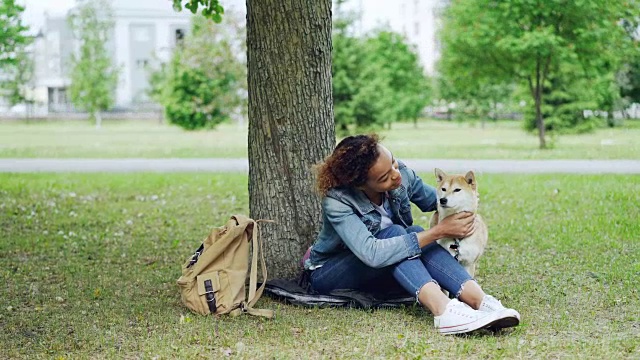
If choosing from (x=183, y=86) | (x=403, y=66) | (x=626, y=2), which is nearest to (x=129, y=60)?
(x=403, y=66)

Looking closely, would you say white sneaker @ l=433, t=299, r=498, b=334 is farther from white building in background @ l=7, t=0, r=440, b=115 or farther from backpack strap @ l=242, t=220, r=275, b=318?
white building in background @ l=7, t=0, r=440, b=115

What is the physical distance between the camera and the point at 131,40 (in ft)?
218

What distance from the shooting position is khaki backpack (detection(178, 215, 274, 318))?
18.5ft

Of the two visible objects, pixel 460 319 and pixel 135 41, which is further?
pixel 135 41

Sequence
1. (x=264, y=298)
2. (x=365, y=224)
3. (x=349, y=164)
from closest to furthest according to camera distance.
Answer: (x=349, y=164), (x=365, y=224), (x=264, y=298)

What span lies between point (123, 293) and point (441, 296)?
262cm

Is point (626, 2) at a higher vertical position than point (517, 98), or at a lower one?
higher

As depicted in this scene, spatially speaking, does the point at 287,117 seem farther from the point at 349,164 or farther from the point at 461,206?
the point at 461,206

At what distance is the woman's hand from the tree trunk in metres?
1.45

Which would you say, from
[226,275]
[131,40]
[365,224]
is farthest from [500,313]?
[131,40]

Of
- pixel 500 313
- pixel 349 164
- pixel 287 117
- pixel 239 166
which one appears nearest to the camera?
pixel 500 313

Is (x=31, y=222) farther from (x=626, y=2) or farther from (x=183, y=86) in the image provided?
(x=183, y=86)

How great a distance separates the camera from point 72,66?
194ft

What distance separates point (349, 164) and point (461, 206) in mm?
721
